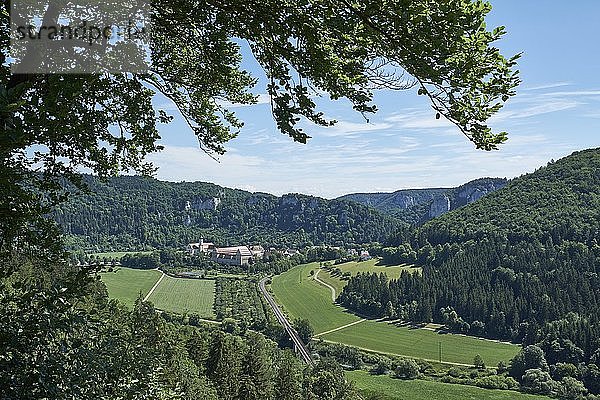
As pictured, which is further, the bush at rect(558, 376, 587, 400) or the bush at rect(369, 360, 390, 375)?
the bush at rect(369, 360, 390, 375)

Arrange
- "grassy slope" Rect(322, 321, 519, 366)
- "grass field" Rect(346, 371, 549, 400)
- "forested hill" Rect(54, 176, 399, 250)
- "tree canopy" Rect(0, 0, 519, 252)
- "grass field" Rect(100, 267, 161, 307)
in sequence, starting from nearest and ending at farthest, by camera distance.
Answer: "tree canopy" Rect(0, 0, 519, 252) → "grass field" Rect(346, 371, 549, 400) → "grassy slope" Rect(322, 321, 519, 366) → "grass field" Rect(100, 267, 161, 307) → "forested hill" Rect(54, 176, 399, 250)

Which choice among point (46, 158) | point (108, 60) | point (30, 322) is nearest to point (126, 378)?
point (30, 322)

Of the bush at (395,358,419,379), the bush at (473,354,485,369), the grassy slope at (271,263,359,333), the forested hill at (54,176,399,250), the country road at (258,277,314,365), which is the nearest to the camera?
the bush at (395,358,419,379)

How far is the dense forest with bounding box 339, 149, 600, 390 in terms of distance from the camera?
72.0 meters

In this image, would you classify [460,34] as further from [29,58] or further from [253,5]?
[29,58]

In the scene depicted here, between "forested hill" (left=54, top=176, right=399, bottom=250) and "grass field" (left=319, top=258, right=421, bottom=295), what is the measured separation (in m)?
56.1

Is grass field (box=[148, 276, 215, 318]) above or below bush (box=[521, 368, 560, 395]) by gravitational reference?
above

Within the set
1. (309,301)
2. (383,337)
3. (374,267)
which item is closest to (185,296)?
(309,301)

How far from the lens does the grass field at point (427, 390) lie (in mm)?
47875

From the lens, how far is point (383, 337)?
70.3 meters

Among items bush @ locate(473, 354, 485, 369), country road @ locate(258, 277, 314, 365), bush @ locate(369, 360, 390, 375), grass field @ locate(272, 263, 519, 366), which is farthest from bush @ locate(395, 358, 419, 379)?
country road @ locate(258, 277, 314, 365)

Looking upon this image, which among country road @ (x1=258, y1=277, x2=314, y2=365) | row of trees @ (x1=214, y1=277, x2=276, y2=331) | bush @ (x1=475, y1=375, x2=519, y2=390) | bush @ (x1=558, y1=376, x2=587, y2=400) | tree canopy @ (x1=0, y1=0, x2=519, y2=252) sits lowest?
bush @ (x1=558, y1=376, x2=587, y2=400)

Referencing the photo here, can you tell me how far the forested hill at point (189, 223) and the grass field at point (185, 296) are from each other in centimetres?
4999

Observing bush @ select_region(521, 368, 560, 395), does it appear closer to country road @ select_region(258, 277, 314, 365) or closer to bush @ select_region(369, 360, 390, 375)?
bush @ select_region(369, 360, 390, 375)
